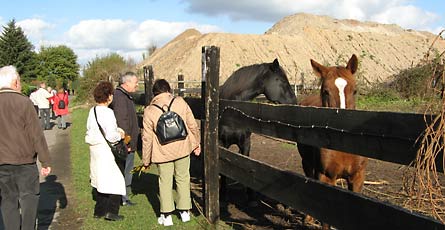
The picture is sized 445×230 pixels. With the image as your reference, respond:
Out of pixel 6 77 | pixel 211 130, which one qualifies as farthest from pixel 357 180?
pixel 6 77

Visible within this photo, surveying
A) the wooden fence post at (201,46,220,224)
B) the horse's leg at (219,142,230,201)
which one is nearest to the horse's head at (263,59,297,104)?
the horse's leg at (219,142,230,201)

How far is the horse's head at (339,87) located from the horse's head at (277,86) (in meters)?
1.31

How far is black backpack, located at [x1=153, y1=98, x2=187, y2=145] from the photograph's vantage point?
191 inches

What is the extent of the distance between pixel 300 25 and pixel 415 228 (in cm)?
6780

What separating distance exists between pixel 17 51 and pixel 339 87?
68.8 m

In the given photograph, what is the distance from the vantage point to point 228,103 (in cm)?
504

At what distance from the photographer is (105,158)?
209 inches

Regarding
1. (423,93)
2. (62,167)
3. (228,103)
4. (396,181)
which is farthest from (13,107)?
(396,181)

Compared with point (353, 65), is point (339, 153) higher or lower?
lower

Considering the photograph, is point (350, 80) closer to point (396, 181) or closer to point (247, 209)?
point (247, 209)

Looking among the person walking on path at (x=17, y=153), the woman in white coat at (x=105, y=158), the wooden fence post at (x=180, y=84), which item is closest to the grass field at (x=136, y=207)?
the woman in white coat at (x=105, y=158)

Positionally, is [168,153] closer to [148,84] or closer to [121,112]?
[121,112]

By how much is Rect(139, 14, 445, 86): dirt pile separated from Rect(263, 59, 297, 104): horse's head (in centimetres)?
3939

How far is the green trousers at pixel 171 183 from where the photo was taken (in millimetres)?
5050
